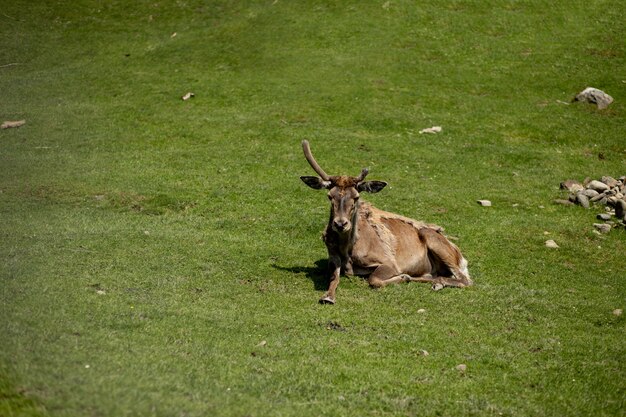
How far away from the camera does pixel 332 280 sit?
43.2 feet

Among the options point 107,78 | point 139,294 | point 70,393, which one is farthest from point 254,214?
point 107,78

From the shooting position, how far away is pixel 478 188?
20.3 m

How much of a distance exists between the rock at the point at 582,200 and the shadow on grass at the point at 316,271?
7.92m

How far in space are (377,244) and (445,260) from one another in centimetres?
126

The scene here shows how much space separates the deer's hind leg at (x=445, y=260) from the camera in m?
13.9

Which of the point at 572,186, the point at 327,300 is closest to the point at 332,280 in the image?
the point at 327,300

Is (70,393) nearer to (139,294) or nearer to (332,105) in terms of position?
(139,294)

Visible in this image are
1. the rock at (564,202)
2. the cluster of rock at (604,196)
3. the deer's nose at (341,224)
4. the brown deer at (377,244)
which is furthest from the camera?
the rock at (564,202)

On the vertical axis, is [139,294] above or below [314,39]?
above

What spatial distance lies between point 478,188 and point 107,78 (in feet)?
47.2

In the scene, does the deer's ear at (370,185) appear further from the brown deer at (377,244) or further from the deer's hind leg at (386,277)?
the deer's hind leg at (386,277)

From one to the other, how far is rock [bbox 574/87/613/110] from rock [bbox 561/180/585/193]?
6.55m

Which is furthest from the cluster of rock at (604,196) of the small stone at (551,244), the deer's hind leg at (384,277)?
the deer's hind leg at (384,277)

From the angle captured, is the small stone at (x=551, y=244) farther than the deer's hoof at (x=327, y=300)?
Yes
